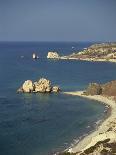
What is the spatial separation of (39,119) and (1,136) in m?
14.0

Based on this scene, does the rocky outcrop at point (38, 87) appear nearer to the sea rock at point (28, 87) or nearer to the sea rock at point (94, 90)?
the sea rock at point (28, 87)

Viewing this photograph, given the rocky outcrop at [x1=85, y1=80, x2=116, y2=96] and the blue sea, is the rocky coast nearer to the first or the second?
the rocky outcrop at [x1=85, y1=80, x2=116, y2=96]

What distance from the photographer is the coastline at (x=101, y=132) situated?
57.2m

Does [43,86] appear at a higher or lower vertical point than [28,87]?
higher

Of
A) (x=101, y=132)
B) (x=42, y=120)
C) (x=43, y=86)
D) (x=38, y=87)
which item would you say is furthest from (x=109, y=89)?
(x=101, y=132)

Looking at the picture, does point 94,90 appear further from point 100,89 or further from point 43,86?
point 43,86

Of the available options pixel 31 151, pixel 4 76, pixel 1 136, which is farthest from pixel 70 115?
pixel 4 76

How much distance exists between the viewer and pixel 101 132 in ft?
222

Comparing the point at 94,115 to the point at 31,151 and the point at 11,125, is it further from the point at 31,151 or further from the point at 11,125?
the point at 31,151

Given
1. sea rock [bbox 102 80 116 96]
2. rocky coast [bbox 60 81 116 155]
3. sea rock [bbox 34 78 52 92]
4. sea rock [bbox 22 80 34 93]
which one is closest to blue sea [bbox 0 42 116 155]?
rocky coast [bbox 60 81 116 155]

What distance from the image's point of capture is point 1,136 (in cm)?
6731

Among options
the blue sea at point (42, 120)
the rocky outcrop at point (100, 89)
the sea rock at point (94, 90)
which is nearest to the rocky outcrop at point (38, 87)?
the blue sea at point (42, 120)

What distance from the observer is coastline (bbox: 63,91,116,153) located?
188 feet

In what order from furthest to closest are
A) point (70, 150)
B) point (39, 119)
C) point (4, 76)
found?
point (4, 76), point (39, 119), point (70, 150)
